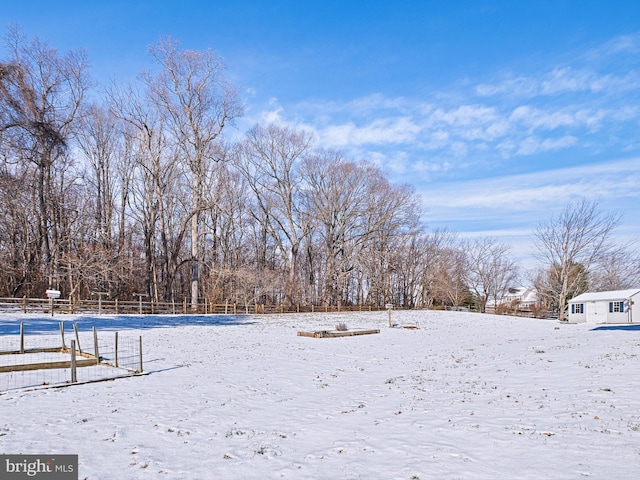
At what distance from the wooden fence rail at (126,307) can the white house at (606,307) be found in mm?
20736

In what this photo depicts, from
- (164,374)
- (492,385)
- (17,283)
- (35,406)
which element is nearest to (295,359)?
(164,374)

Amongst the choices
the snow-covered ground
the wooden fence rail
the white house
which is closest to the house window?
the white house

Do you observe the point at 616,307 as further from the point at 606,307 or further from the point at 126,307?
the point at 126,307

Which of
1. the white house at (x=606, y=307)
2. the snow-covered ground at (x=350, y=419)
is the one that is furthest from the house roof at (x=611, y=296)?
the snow-covered ground at (x=350, y=419)

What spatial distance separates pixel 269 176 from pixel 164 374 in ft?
108

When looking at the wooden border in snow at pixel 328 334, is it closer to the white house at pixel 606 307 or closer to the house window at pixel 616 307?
the white house at pixel 606 307

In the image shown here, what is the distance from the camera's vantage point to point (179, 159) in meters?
36.8

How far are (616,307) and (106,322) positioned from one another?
36339 mm

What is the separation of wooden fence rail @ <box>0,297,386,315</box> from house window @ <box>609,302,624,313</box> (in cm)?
2241

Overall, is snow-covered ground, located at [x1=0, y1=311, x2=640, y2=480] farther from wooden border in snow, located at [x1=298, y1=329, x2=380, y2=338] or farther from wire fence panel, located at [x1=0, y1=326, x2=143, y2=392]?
wooden border in snow, located at [x1=298, y1=329, x2=380, y2=338]

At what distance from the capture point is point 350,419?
701 centimetres

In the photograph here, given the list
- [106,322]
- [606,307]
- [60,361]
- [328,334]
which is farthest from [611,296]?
[60,361]

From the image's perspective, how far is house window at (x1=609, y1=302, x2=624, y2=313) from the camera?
3329 centimetres

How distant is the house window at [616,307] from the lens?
33.3 metres
